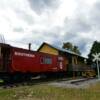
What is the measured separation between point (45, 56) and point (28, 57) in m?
4.71

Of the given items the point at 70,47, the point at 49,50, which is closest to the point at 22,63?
the point at 49,50

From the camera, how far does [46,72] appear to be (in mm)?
34750

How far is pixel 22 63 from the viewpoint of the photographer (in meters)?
27.9

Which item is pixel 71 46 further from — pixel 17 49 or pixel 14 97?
pixel 14 97

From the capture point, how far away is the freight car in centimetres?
2506

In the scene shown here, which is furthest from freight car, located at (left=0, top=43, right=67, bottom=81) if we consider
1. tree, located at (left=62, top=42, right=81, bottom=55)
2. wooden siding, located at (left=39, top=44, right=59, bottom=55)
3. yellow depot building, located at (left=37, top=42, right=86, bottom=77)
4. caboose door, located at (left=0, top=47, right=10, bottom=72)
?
tree, located at (left=62, top=42, right=81, bottom=55)

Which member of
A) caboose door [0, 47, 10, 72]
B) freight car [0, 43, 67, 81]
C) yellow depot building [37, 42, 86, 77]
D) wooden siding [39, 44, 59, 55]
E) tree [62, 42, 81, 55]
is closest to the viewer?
caboose door [0, 47, 10, 72]

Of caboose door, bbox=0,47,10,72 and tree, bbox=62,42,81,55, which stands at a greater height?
tree, bbox=62,42,81,55

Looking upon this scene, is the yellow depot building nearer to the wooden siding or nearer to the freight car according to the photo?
the wooden siding

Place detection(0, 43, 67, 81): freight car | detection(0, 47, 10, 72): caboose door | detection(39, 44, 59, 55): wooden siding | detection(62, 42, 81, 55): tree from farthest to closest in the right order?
1. detection(62, 42, 81, 55): tree
2. detection(39, 44, 59, 55): wooden siding
3. detection(0, 43, 67, 81): freight car
4. detection(0, 47, 10, 72): caboose door

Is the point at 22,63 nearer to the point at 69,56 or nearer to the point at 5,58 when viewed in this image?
the point at 5,58

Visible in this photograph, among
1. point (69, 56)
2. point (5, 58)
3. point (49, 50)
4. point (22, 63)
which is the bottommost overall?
point (22, 63)

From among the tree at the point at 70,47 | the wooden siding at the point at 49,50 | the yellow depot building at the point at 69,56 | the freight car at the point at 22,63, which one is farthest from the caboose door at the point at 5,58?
the tree at the point at 70,47

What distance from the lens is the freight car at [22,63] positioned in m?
25.1
